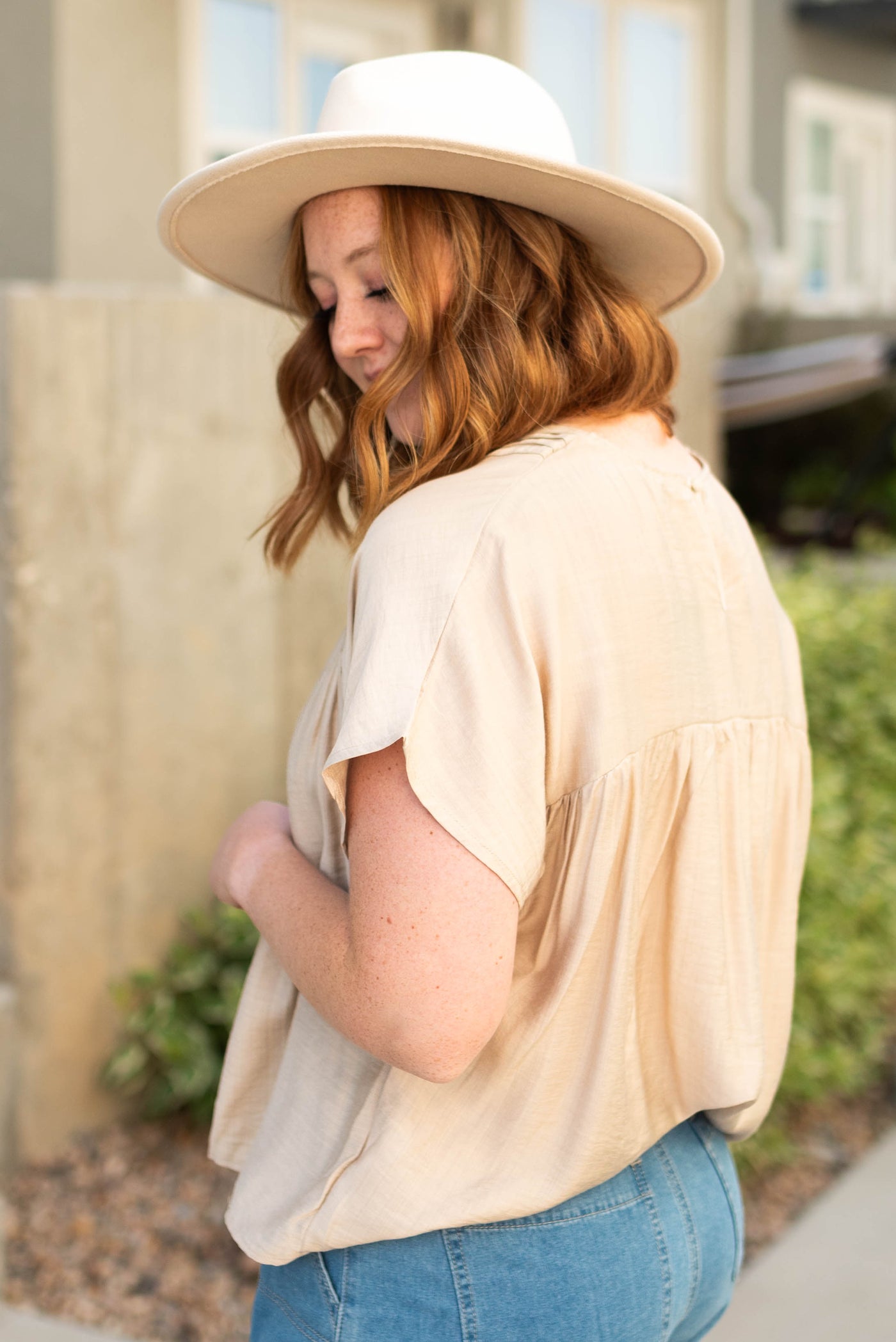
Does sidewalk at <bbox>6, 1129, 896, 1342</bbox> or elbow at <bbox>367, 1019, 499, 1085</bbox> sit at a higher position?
elbow at <bbox>367, 1019, 499, 1085</bbox>

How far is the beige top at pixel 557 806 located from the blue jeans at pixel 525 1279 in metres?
0.04

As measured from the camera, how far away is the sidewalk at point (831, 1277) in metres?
2.85

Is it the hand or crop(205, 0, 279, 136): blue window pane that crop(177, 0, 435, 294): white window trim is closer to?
crop(205, 0, 279, 136): blue window pane

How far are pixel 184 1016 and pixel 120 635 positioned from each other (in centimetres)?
94

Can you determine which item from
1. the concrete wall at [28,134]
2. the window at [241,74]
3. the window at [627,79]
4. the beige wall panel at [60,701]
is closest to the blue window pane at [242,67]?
the window at [241,74]

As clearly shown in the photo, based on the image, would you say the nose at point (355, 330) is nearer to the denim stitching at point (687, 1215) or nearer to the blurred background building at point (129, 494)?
the denim stitching at point (687, 1215)

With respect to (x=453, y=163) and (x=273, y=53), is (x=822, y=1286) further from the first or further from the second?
(x=273, y=53)

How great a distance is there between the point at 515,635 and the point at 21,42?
520cm

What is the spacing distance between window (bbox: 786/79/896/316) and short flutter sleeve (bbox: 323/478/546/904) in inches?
524

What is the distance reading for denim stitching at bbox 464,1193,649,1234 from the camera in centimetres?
122

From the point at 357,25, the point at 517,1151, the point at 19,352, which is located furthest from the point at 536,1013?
the point at 357,25

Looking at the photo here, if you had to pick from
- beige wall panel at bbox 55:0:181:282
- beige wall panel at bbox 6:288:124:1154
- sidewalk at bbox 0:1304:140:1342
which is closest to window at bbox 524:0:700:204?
beige wall panel at bbox 55:0:181:282

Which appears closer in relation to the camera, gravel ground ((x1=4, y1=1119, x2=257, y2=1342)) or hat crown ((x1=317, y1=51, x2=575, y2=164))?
hat crown ((x1=317, y1=51, x2=575, y2=164))

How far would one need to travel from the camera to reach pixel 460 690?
3.57 feet
